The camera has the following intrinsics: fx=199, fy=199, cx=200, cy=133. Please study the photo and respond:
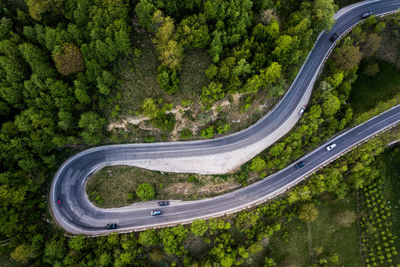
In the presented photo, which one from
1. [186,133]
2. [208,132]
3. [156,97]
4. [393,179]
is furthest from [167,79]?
[393,179]

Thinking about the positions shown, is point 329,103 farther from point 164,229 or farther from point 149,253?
point 149,253

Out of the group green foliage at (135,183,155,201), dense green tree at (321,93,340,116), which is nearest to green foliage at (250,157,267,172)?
dense green tree at (321,93,340,116)

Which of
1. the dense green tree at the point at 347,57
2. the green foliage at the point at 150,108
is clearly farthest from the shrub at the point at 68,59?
the dense green tree at the point at 347,57

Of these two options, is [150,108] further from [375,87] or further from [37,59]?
[375,87]

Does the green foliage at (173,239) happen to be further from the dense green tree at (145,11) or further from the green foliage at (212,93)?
the dense green tree at (145,11)

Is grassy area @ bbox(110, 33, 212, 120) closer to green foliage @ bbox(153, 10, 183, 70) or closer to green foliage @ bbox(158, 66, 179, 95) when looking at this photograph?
green foliage @ bbox(158, 66, 179, 95)

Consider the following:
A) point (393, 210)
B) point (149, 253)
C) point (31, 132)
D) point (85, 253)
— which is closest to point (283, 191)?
point (393, 210)
